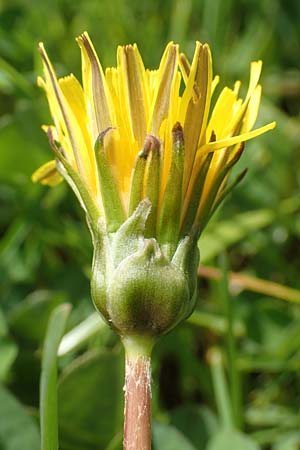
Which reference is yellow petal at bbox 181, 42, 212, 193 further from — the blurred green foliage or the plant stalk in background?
the blurred green foliage

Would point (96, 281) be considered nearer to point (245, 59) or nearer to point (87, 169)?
point (87, 169)

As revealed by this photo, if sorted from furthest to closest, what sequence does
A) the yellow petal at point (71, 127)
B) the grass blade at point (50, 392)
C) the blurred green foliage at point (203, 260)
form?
the blurred green foliage at point (203, 260) < the yellow petal at point (71, 127) < the grass blade at point (50, 392)

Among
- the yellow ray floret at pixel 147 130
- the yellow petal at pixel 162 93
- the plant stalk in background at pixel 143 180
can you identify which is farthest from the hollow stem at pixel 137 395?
the yellow petal at pixel 162 93

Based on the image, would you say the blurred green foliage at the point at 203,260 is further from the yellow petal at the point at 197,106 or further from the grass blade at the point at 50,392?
the yellow petal at the point at 197,106

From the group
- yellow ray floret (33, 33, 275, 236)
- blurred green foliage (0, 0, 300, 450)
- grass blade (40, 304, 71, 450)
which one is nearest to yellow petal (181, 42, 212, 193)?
yellow ray floret (33, 33, 275, 236)

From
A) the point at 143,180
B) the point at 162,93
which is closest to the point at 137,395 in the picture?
the point at 143,180

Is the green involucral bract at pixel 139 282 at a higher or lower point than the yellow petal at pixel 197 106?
lower

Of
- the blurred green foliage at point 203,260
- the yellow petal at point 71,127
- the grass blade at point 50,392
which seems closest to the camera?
the grass blade at point 50,392
